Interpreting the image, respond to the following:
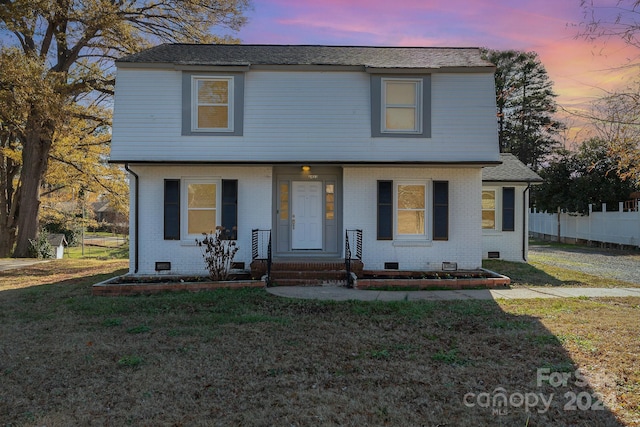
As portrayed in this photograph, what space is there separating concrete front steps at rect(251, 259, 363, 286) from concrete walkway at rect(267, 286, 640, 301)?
1.31ft

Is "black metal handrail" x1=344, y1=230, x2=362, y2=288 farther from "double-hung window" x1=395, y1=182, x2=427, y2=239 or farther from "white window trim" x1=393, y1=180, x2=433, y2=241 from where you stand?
"double-hung window" x1=395, y1=182, x2=427, y2=239

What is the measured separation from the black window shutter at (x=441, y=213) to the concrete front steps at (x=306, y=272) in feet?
8.11

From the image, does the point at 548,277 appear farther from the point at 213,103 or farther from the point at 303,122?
the point at 213,103

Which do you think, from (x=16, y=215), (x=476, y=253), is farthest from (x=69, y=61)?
(x=476, y=253)

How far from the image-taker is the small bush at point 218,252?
34.0ft

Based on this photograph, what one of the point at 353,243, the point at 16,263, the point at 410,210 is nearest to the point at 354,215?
the point at 353,243

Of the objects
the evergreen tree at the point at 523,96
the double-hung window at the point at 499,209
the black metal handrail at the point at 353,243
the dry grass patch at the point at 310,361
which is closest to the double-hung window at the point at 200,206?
the black metal handrail at the point at 353,243

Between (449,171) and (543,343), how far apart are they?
22.1 ft

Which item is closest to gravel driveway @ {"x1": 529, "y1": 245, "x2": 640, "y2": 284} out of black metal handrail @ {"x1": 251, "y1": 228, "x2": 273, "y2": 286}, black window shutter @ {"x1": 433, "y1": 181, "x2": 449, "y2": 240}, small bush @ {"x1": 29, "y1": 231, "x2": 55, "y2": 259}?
black window shutter @ {"x1": 433, "y1": 181, "x2": 449, "y2": 240}

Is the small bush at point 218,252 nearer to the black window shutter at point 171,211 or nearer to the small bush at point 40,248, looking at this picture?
the black window shutter at point 171,211

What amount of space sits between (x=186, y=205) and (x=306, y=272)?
3699 mm

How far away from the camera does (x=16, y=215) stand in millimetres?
20203

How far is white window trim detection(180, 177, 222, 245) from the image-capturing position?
447 inches

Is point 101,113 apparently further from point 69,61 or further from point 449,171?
point 449,171
